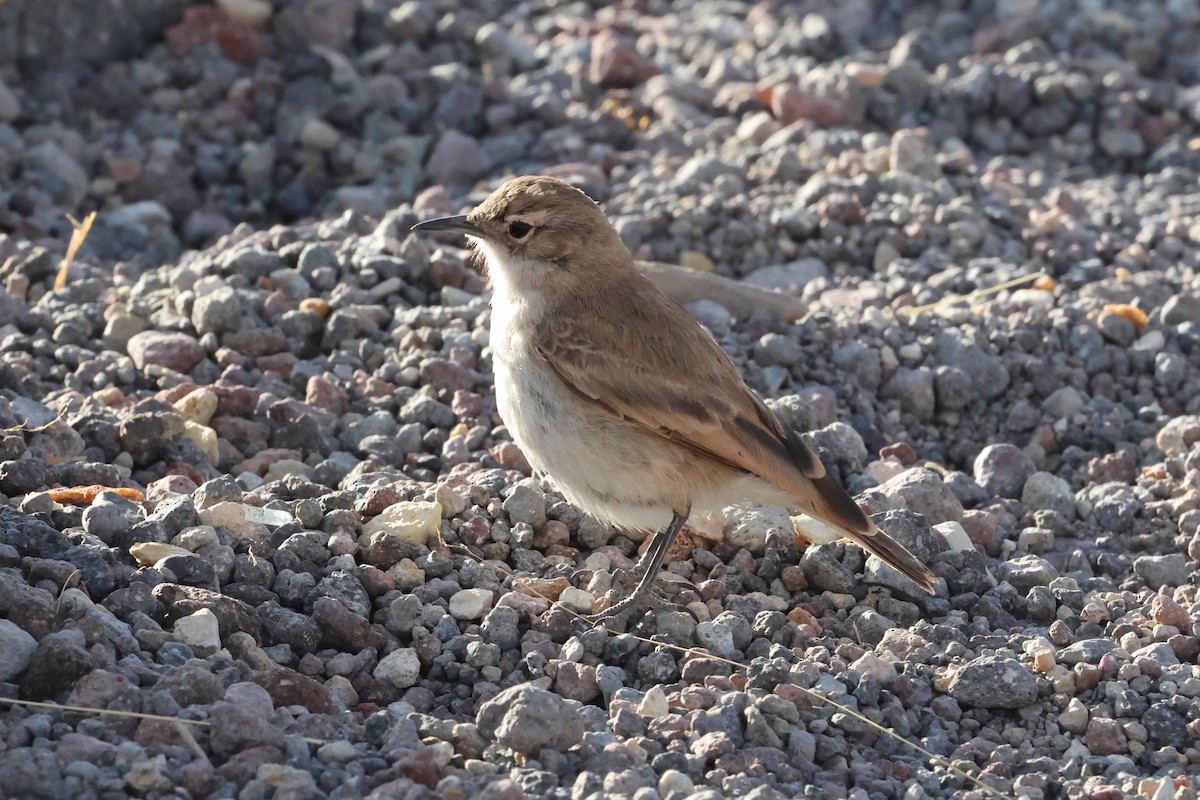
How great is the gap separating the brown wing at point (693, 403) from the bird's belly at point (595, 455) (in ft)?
0.20

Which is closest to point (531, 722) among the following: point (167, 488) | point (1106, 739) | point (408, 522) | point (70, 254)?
point (408, 522)

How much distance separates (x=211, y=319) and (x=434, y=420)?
1201 mm

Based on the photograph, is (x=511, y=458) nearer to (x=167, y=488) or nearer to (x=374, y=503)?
(x=374, y=503)

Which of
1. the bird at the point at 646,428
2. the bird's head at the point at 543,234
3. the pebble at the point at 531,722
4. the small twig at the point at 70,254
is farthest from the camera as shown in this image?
the small twig at the point at 70,254

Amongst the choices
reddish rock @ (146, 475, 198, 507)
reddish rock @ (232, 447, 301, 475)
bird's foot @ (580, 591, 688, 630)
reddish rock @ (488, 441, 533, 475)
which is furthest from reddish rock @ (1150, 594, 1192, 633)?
reddish rock @ (146, 475, 198, 507)

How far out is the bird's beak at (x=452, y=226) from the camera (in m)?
6.06

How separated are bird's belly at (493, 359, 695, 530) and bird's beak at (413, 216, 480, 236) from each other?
691mm

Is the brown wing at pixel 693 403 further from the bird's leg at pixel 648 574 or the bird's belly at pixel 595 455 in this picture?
the bird's leg at pixel 648 574

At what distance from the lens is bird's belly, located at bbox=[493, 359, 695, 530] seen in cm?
558

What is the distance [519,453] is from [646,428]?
912 millimetres

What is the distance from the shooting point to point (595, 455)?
18.3 ft

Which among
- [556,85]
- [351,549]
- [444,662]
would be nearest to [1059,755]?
[444,662]

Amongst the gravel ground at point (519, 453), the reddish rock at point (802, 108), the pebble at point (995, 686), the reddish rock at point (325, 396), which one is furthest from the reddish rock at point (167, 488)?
the reddish rock at point (802, 108)

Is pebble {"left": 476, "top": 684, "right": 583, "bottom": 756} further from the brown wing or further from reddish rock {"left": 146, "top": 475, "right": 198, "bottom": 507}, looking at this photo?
reddish rock {"left": 146, "top": 475, "right": 198, "bottom": 507}
